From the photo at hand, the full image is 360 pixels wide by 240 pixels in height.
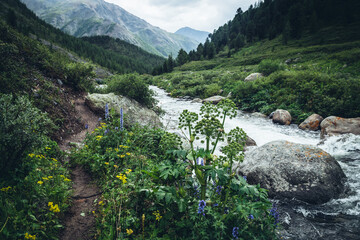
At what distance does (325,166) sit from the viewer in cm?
566

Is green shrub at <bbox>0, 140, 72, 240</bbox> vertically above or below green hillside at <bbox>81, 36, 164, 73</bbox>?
below

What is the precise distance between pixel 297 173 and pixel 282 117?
8.88 metres

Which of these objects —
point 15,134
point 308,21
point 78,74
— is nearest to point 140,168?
point 15,134

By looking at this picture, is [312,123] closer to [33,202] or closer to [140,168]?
[140,168]

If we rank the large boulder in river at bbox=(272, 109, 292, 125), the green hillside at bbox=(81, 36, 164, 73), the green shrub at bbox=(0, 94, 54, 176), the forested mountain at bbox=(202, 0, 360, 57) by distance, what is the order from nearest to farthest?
the green shrub at bbox=(0, 94, 54, 176) → the large boulder in river at bbox=(272, 109, 292, 125) → the forested mountain at bbox=(202, 0, 360, 57) → the green hillside at bbox=(81, 36, 164, 73)

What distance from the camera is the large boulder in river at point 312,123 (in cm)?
1159

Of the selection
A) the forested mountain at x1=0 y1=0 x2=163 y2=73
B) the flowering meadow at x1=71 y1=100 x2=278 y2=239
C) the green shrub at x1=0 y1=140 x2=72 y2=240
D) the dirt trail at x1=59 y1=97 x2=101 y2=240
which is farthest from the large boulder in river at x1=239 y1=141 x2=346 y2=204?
the forested mountain at x1=0 y1=0 x2=163 y2=73

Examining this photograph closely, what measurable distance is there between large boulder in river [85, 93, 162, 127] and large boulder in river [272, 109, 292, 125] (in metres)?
9.74

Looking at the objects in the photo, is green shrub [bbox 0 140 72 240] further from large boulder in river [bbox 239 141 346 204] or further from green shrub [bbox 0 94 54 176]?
large boulder in river [bbox 239 141 346 204]

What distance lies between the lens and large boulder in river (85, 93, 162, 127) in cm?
859

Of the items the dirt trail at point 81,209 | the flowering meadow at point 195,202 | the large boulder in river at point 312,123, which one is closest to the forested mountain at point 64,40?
the large boulder in river at point 312,123

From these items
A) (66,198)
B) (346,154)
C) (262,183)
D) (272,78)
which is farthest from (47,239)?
(272,78)

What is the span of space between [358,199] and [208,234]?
5.60m

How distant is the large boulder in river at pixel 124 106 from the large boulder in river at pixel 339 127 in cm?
990
